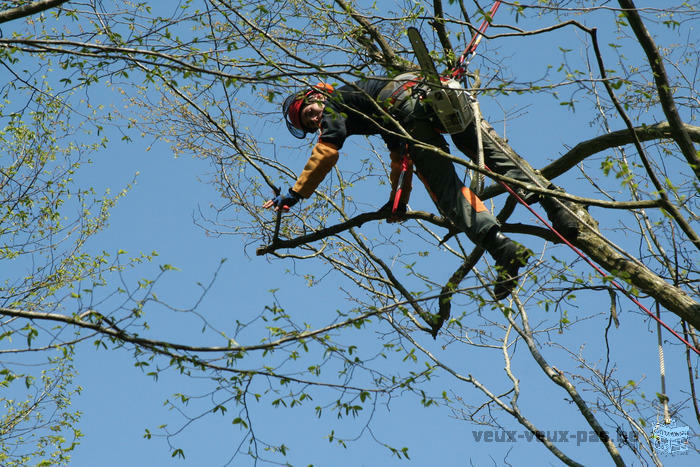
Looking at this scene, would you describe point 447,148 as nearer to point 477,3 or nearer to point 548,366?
point 477,3

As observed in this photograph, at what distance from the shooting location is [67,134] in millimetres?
7629

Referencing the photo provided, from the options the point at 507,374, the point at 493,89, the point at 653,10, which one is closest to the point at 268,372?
the point at 493,89

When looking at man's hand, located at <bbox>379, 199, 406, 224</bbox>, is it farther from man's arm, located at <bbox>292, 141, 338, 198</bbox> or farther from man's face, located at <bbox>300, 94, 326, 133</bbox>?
man's face, located at <bbox>300, 94, 326, 133</bbox>

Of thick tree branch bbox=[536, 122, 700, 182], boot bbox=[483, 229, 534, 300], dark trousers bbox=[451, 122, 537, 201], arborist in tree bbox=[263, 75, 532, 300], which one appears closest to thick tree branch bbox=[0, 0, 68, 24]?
arborist in tree bbox=[263, 75, 532, 300]

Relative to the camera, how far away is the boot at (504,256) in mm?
4234

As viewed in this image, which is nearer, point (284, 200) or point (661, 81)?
point (661, 81)

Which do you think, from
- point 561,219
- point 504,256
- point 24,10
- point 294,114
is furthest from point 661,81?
point 24,10

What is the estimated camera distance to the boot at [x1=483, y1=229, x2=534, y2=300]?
4.23m

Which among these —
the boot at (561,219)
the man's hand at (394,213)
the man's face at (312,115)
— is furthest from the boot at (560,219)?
the man's face at (312,115)

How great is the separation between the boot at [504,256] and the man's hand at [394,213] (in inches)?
24.9

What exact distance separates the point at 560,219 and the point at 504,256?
421mm

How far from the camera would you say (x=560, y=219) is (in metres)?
4.42

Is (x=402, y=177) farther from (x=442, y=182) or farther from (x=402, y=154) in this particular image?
(x=442, y=182)

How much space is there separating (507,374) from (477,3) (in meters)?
3.57
